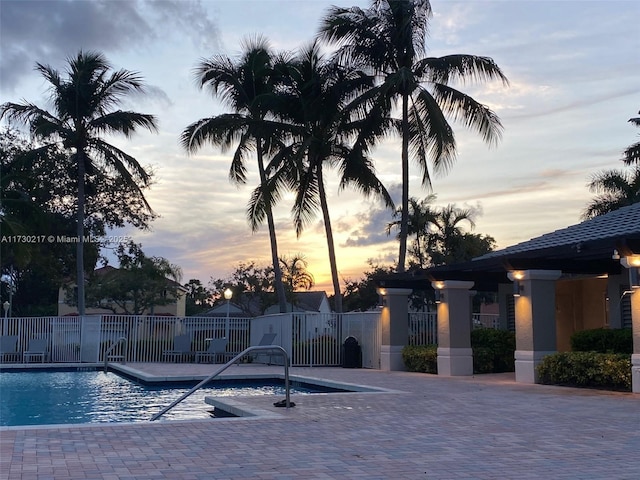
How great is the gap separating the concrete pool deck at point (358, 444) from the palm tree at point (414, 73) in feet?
45.0

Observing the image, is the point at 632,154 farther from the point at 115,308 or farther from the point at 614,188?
the point at 115,308

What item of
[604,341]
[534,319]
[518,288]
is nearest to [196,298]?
[518,288]

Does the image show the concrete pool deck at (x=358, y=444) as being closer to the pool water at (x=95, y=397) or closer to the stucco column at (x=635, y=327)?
the stucco column at (x=635, y=327)

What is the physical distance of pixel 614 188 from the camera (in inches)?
1320

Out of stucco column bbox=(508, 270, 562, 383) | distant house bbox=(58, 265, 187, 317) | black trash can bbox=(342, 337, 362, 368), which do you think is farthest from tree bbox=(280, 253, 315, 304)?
stucco column bbox=(508, 270, 562, 383)

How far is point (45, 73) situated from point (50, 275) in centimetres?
1595

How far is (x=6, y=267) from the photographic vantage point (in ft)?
150

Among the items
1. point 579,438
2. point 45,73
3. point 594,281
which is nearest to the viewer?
point 579,438

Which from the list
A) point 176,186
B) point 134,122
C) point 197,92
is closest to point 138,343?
point 176,186

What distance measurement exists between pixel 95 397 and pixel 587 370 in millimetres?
10251

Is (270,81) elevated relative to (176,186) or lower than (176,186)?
elevated

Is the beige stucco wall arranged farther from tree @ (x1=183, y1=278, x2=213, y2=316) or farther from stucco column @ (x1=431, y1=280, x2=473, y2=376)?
tree @ (x1=183, y1=278, x2=213, y2=316)

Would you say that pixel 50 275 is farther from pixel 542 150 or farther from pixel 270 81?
pixel 542 150

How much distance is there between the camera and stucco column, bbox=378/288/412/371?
70.3ft
